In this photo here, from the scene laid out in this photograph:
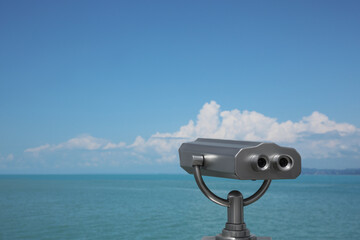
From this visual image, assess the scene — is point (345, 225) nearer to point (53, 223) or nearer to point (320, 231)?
point (320, 231)

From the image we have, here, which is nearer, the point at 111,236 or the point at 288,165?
the point at 288,165

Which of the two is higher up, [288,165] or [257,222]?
[288,165]

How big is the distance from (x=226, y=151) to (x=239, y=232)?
0.28m

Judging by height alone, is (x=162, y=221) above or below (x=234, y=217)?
below

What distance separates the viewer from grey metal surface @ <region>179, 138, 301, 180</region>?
4.71ft

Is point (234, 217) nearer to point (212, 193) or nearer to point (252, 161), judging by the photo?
point (212, 193)

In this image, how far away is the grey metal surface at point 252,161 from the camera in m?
1.44

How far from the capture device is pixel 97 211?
37844 millimetres

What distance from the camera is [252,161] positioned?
1.43 meters

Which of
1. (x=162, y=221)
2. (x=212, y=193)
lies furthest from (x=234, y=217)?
(x=162, y=221)

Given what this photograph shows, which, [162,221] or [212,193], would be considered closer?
[212,193]

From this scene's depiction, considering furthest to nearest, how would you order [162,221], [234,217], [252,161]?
1. [162,221]
2. [234,217]
3. [252,161]

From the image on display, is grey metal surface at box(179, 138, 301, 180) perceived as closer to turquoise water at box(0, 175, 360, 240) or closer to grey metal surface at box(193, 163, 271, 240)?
grey metal surface at box(193, 163, 271, 240)

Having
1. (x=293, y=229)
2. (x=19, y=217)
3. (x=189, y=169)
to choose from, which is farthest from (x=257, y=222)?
(x=189, y=169)
